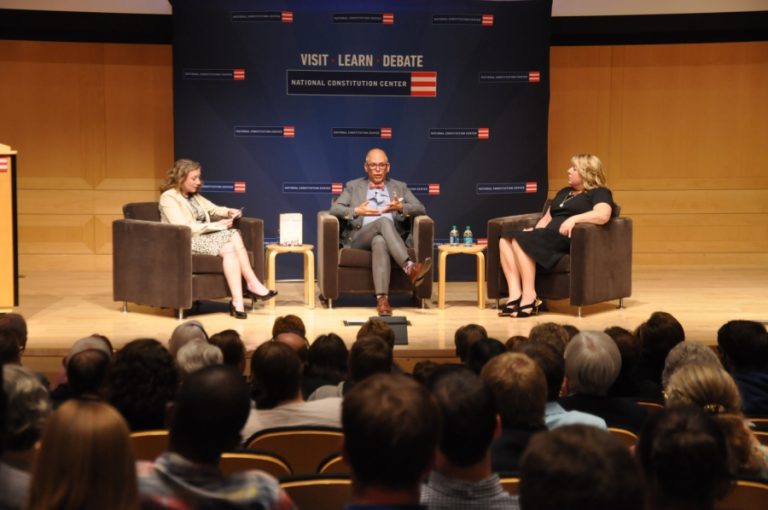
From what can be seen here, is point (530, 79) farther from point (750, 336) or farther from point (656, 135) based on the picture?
point (750, 336)

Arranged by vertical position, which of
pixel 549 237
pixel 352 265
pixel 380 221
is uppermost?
pixel 380 221

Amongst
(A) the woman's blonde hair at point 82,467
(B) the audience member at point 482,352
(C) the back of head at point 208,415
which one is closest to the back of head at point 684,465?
(C) the back of head at point 208,415

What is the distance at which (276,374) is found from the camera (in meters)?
3.29

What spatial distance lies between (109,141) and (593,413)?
279 inches

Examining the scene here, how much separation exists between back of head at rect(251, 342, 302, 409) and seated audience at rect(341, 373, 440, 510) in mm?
1469

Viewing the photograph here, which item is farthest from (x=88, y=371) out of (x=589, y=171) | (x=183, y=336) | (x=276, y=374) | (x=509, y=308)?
(x=589, y=171)

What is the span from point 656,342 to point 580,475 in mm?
3022

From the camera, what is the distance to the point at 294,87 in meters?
8.94

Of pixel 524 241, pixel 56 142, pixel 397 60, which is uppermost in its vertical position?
pixel 397 60

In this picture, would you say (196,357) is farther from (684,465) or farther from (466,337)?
(684,465)

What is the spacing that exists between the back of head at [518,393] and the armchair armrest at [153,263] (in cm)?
447

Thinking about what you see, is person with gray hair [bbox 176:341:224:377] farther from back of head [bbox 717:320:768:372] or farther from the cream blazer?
the cream blazer

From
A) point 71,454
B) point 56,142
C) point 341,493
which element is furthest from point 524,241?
point 71,454

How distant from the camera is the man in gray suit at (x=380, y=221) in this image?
7.42 meters
